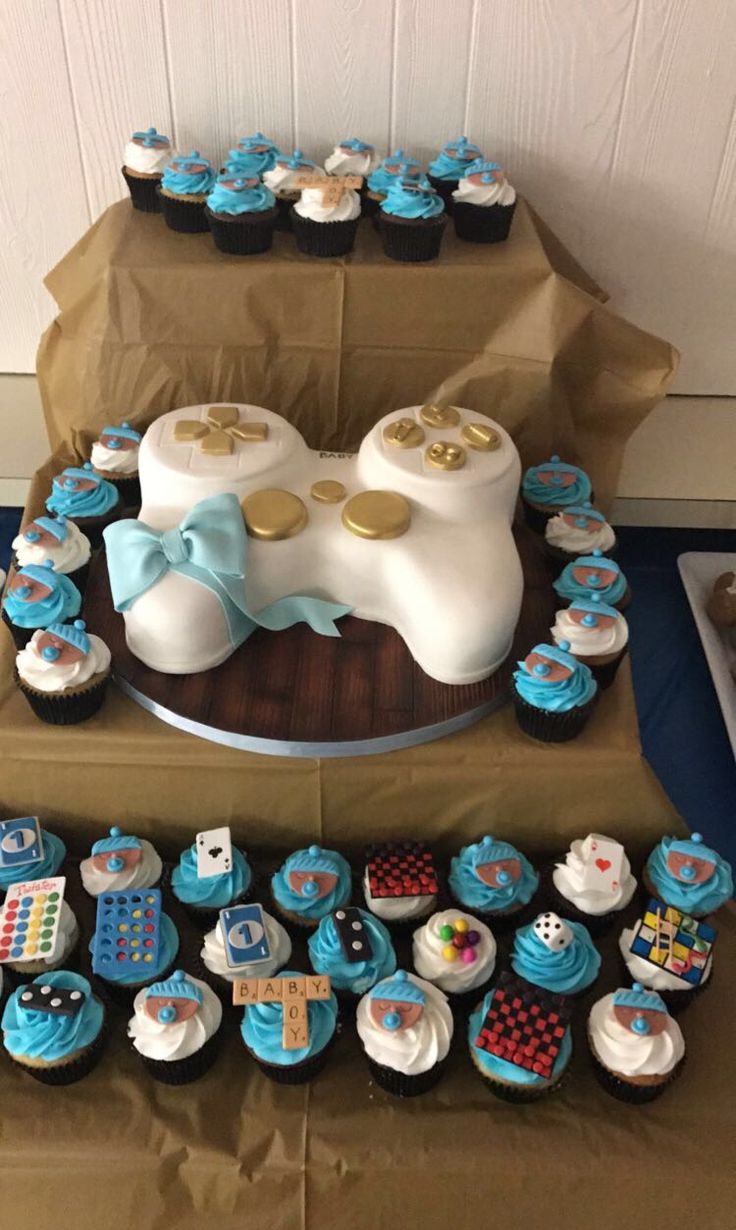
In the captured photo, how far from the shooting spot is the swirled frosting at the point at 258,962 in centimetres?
112

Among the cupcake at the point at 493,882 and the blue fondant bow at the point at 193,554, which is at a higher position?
the blue fondant bow at the point at 193,554

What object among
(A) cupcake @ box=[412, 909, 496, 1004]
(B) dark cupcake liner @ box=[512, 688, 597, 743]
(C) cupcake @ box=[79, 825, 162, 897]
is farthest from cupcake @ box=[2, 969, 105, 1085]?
(B) dark cupcake liner @ box=[512, 688, 597, 743]

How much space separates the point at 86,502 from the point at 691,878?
958mm

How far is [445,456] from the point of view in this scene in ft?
4.07

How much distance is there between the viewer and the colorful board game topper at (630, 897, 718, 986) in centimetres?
112

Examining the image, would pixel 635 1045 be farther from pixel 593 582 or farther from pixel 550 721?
pixel 593 582

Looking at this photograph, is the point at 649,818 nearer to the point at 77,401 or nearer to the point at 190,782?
the point at 190,782

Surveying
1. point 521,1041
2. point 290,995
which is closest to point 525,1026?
→ point 521,1041

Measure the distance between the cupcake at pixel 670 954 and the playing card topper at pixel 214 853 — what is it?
492 millimetres

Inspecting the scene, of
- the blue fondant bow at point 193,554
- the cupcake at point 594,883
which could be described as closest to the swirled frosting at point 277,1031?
the cupcake at point 594,883

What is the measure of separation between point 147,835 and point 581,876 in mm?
557

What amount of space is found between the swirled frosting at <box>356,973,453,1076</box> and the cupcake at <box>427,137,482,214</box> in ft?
3.77

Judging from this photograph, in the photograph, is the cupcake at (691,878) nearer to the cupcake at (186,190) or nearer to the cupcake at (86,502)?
the cupcake at (86,502)

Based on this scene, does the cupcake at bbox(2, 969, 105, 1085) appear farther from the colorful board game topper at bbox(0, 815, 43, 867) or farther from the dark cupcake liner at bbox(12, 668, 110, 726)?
the dark cupcake liner at bbox(12, 668, 110, 726)
